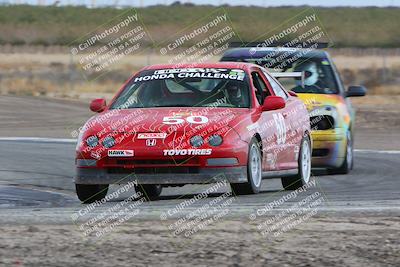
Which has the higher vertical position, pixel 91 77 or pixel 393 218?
pixel 393 218

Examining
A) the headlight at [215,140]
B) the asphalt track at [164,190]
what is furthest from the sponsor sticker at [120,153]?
the headlight at [215,140]

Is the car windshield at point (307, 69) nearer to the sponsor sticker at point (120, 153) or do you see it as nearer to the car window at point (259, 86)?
the car window at point (259, 86)

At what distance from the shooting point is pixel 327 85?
15.5 meters

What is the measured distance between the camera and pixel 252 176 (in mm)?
11211

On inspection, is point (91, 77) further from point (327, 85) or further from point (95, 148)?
point (95, 148)

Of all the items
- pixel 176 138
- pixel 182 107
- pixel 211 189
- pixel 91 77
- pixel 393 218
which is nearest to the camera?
pixel 393 218

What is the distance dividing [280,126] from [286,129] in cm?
21

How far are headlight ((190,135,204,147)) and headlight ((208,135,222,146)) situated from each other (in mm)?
83

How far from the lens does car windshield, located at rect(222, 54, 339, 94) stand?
15.5 m

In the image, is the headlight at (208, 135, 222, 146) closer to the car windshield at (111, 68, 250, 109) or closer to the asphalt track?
the asphalt track

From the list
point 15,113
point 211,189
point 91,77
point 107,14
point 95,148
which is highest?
point 95,148

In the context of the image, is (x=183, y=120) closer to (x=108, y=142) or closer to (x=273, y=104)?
(x=108, y=142)

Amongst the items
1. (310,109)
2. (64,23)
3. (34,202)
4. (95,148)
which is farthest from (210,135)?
(64,23)

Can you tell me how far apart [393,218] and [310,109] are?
6.00m
